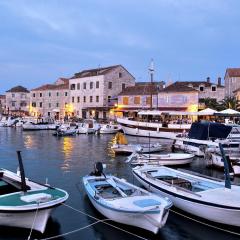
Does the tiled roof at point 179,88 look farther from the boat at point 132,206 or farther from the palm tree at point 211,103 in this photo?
the boat at point 132,206

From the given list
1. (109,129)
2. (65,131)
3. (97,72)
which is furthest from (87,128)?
(97,72)

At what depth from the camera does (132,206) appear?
12.4 m

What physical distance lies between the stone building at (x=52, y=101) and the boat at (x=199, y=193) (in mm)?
70428

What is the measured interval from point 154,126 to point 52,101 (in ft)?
142

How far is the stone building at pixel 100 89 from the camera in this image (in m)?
77.2

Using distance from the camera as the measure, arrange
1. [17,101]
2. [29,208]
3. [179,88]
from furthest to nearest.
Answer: [17,101]
[179,88]
[29,208]

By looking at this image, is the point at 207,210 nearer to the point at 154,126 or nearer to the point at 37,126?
the point at 154,126

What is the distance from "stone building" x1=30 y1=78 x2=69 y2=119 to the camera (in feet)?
289

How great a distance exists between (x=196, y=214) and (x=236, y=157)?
12.1m

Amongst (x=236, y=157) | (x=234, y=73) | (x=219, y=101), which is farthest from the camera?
(x=234, y=73)

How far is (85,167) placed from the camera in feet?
87.7

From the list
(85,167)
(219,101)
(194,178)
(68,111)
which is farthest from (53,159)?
(68,111)

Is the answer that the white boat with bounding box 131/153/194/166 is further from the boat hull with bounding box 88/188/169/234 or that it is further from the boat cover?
the boat hull with bounding box 88/188/169/234

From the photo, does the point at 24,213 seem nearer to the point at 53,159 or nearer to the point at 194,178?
the point at 194,178
